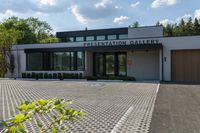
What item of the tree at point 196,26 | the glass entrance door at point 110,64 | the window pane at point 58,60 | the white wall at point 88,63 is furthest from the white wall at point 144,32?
the tree at point 196,26

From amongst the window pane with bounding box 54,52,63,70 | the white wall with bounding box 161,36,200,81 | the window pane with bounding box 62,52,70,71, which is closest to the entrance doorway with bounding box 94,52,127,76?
the window pane with bounding box 62,52,70,71

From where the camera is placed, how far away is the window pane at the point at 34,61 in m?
26.5

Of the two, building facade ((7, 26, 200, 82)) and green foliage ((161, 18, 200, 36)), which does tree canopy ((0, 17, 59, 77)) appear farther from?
green foliage ((161, 18, 200, 36))

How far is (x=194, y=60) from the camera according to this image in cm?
2055

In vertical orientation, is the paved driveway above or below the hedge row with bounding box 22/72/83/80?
below

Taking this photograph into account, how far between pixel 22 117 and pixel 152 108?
7.28 meters

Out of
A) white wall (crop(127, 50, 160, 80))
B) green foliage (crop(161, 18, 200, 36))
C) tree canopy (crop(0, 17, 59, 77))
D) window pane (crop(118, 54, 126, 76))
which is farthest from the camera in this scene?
green foliage (crop(161, 18, 200, 36))

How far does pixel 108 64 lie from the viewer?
1034 inches

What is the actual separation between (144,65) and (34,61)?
11562 millimetres

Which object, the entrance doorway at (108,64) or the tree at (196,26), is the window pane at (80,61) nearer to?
the entrance doorway at (108,64)

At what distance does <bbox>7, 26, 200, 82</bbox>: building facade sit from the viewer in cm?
2078

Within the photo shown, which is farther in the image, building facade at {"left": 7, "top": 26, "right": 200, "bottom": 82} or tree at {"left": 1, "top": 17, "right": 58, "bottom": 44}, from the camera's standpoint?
tree at {"left": 1, "top": 17, "right": 58, "bottom": 44}

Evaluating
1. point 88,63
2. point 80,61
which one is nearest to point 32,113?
point 80,61

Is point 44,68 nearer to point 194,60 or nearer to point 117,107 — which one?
point 194,60
